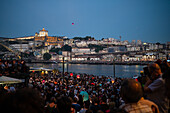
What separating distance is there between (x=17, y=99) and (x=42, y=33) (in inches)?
7382

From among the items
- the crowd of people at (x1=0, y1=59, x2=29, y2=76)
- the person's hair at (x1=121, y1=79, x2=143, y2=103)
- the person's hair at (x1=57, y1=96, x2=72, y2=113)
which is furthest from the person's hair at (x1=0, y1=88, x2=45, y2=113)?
the crowd of people at (x1=0, y1=59, x2=29, y2=76)

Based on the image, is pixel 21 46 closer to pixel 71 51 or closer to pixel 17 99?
pixel 71 51

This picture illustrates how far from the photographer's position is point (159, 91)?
85.0 inches

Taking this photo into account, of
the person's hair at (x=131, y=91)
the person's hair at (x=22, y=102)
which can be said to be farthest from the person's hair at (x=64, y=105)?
the person's hair at (x=22, y=102)

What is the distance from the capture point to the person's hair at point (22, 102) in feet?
3.21

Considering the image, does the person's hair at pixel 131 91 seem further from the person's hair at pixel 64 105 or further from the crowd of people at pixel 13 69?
the crowd of people at pixel 13 69

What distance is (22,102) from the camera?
1.02 metres

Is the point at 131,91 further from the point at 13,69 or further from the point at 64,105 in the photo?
the point at 13,69

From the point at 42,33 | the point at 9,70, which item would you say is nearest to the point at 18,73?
the point at 9,70

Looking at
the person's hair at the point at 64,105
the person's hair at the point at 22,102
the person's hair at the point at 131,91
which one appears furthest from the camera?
the person's hair at the point at 64,105

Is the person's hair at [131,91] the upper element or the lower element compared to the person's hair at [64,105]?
upper

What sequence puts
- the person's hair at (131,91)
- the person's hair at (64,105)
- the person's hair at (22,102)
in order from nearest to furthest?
the person's hair at (22,102), the person's hair at (131,91), the person's hair at (64,105)

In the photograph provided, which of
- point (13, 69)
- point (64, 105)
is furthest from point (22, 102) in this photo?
point (13, 69)

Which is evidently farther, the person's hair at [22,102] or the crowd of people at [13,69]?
the crowd of people at [13,69]
